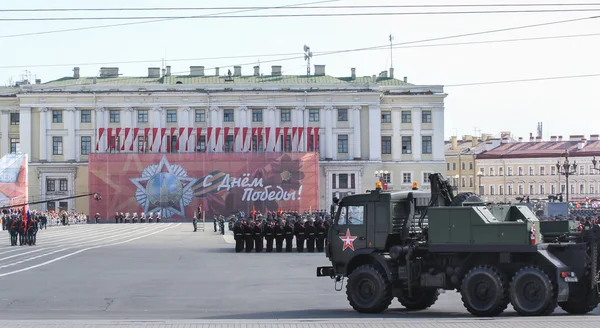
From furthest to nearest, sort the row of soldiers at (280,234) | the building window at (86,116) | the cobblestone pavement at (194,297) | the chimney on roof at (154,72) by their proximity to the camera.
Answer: the chimney on roof at (154,72) → the building window at (86,116) → the row of soldiers at (280,234) → the cobblestone pavement at (194,297)

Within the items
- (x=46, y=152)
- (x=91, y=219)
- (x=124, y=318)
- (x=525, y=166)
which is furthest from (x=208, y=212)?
(x=124, y=318)

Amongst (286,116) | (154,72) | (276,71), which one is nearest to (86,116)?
(154,72)

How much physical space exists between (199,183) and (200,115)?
16.8m

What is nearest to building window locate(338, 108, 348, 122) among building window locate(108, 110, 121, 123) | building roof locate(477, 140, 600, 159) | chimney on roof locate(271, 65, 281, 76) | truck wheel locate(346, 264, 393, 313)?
chimney on roof locate(271, 65, 281, 76)

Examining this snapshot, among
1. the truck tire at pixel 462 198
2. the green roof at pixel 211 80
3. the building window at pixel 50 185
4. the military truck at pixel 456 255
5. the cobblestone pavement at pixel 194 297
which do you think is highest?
the green roof at pixel 211 80

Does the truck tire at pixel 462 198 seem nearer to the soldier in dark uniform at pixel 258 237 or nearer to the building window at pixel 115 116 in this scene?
the soldier in dark uniform at pixel 258 237

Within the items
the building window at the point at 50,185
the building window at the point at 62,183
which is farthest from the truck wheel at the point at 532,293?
the building window at the point at 62,183

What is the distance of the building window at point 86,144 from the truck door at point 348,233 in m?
99.7

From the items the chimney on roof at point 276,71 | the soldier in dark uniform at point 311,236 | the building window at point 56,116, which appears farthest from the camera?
the chimney on roof at point 276,71

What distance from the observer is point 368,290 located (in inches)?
895

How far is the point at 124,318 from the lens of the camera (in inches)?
838

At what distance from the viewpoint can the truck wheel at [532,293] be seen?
67.6ft

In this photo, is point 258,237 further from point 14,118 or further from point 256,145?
point 14,118

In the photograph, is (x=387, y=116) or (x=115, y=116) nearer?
(x=115, y=116)
